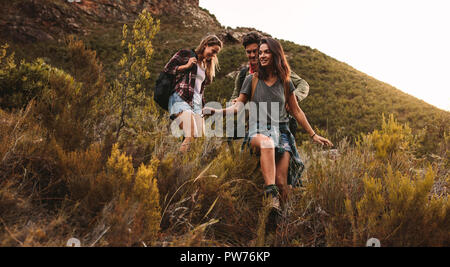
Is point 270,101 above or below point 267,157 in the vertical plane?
above

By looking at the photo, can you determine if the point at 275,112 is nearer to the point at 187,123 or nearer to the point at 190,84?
the point at 187,123

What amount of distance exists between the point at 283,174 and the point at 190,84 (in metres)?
1.62

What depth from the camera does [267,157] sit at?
219 centimetres

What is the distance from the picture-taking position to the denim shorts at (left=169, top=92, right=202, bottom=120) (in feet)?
10.1

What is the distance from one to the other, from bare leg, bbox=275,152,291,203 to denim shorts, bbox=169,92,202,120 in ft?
4.23

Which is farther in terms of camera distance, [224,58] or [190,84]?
[224,58]

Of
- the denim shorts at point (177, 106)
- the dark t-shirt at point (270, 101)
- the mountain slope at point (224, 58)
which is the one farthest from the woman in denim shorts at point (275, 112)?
the mountain slope at point (224, 58)

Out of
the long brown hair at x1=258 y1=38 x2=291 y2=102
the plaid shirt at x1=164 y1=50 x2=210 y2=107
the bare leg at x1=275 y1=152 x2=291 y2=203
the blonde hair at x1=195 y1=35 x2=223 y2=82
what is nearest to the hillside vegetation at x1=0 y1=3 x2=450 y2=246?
the bare leg at x1=275 y1=152 x2=291 y2=203

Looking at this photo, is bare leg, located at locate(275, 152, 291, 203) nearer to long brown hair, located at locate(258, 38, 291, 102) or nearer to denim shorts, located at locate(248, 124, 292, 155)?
denim shorts, located at locate(248, 124, 292, 155)

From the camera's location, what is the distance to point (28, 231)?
4.10 feet

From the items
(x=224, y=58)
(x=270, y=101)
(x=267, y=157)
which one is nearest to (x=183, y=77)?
(x=270, y=101)

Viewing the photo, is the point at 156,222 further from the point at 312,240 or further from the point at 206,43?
the point at 206,43

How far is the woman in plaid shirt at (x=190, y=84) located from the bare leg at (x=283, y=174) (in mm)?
999
